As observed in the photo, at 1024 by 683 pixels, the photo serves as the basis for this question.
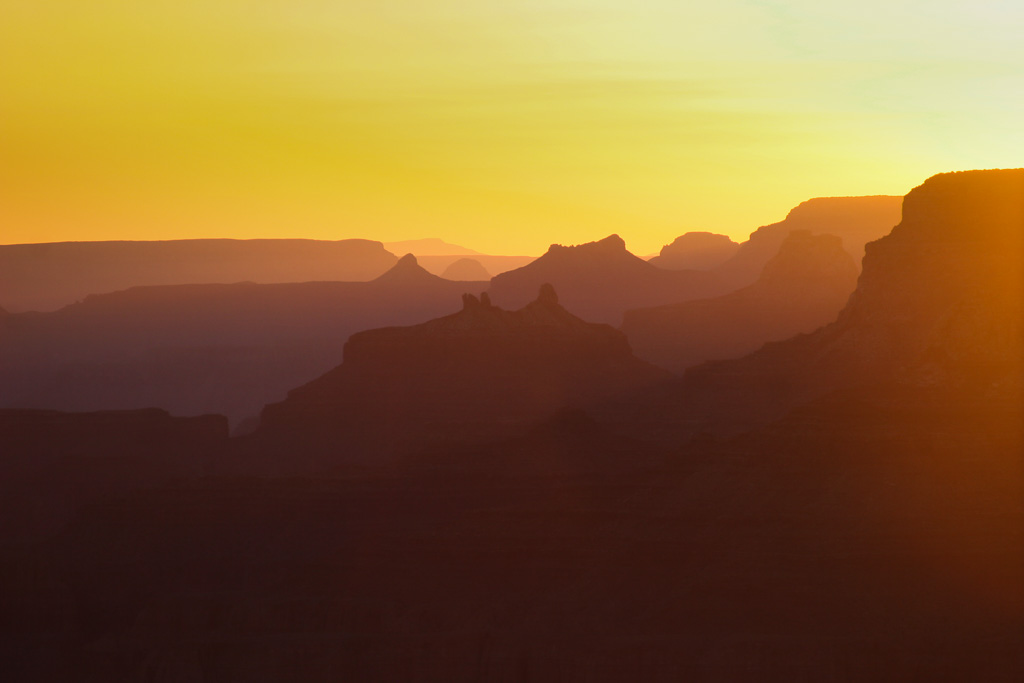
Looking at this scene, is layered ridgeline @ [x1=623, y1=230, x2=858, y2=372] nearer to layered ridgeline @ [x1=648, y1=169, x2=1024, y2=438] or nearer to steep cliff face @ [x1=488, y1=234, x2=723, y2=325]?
steep cliff face @ [x1=488, y1=234, x2=723, y2=325]

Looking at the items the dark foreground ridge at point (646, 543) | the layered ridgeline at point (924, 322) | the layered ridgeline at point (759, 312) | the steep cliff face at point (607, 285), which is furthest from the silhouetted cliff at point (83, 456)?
the steep cliff face at point (607, 285)

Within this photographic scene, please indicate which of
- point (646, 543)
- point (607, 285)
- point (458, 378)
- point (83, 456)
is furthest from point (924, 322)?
point (607, 285)

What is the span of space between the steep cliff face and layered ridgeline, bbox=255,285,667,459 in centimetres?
6475

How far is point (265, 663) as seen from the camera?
6322 centimetres

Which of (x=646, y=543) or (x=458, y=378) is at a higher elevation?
(x=458, y=378)

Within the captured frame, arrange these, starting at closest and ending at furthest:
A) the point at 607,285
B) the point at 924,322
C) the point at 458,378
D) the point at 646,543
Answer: the point at 646,543 → the point at 924,322 → the point at 458,378 → the point at 607,285

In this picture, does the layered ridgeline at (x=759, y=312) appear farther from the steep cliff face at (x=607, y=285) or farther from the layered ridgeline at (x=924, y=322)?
the layered ridgeline at (x=924, y=322)

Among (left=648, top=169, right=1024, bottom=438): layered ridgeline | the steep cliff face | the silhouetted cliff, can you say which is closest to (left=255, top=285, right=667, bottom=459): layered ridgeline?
the silhouetted cliff

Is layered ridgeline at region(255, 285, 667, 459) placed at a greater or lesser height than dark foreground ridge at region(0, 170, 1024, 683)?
greater

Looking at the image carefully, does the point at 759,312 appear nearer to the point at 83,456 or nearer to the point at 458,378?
the point at 458,378

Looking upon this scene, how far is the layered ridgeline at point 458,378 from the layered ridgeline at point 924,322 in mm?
17233

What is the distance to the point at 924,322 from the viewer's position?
7956 centimetres

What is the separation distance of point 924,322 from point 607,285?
11436cm

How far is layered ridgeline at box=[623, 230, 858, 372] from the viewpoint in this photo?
135 meters
